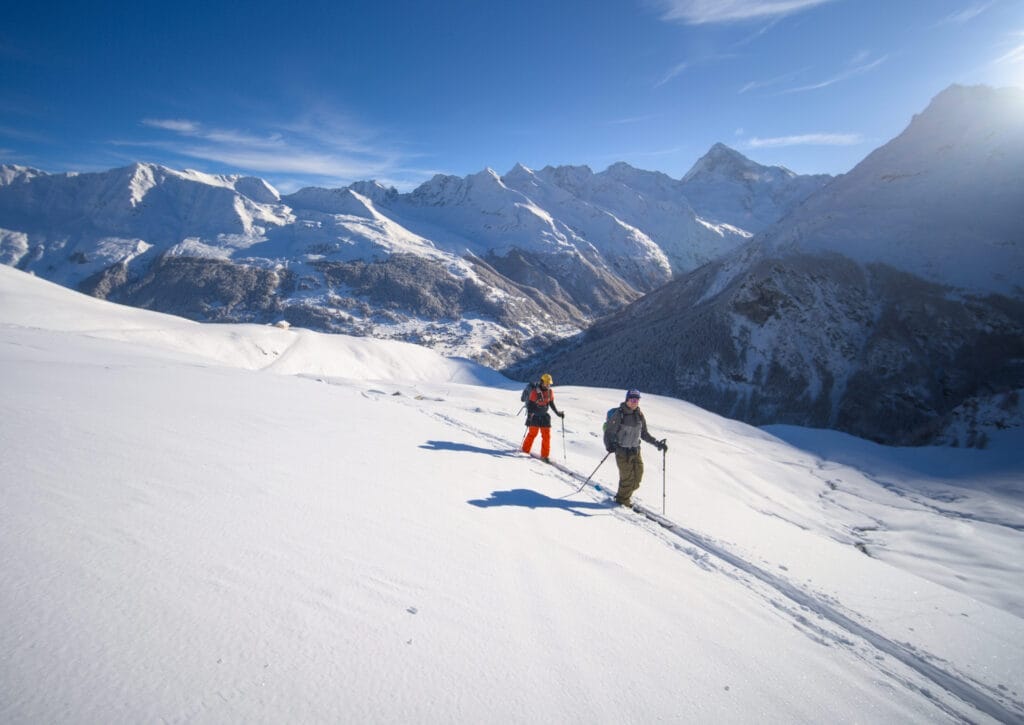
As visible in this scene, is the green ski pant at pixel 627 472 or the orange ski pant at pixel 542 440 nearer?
the green ski pant at pixel 627 472

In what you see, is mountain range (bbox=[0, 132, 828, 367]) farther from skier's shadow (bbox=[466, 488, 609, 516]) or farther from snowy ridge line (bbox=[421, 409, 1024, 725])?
snowy ridge line (bbox=[421, 409, 1024, 725])

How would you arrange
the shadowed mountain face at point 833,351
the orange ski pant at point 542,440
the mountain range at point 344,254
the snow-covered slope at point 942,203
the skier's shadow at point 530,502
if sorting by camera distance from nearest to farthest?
the skier's shadow at point 530,502 < the orange ski pant at point 542,440 < the shadowed mountain face at point 833,351 < the snow-covered slope at point 942,203 < the mountain range at point 344,254

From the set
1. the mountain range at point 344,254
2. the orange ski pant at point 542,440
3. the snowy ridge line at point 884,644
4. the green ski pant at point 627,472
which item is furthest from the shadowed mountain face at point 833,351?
the mountain range at point 344,254

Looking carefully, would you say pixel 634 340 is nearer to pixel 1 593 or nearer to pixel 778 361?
pixel 778 361

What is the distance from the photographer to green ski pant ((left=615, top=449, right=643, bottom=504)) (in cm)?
766

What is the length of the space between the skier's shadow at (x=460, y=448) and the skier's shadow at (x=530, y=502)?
2140 millimetres

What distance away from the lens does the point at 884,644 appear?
439 cm

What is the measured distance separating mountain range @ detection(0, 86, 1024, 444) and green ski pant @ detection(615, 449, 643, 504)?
42069 millimetres

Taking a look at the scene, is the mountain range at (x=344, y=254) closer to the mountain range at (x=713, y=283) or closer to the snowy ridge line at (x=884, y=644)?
the mountain range at (x=713, y=283)

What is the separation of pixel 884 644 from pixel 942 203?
241 feet

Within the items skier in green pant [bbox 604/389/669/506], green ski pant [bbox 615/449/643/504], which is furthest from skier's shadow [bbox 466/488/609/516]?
skier in green pant [bbox 604/389/669/506]

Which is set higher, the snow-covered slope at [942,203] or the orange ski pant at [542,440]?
the snow-covered slope at [942,203]

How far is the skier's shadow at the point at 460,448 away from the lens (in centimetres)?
858

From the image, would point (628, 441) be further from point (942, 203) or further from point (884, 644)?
point (942, 203)
